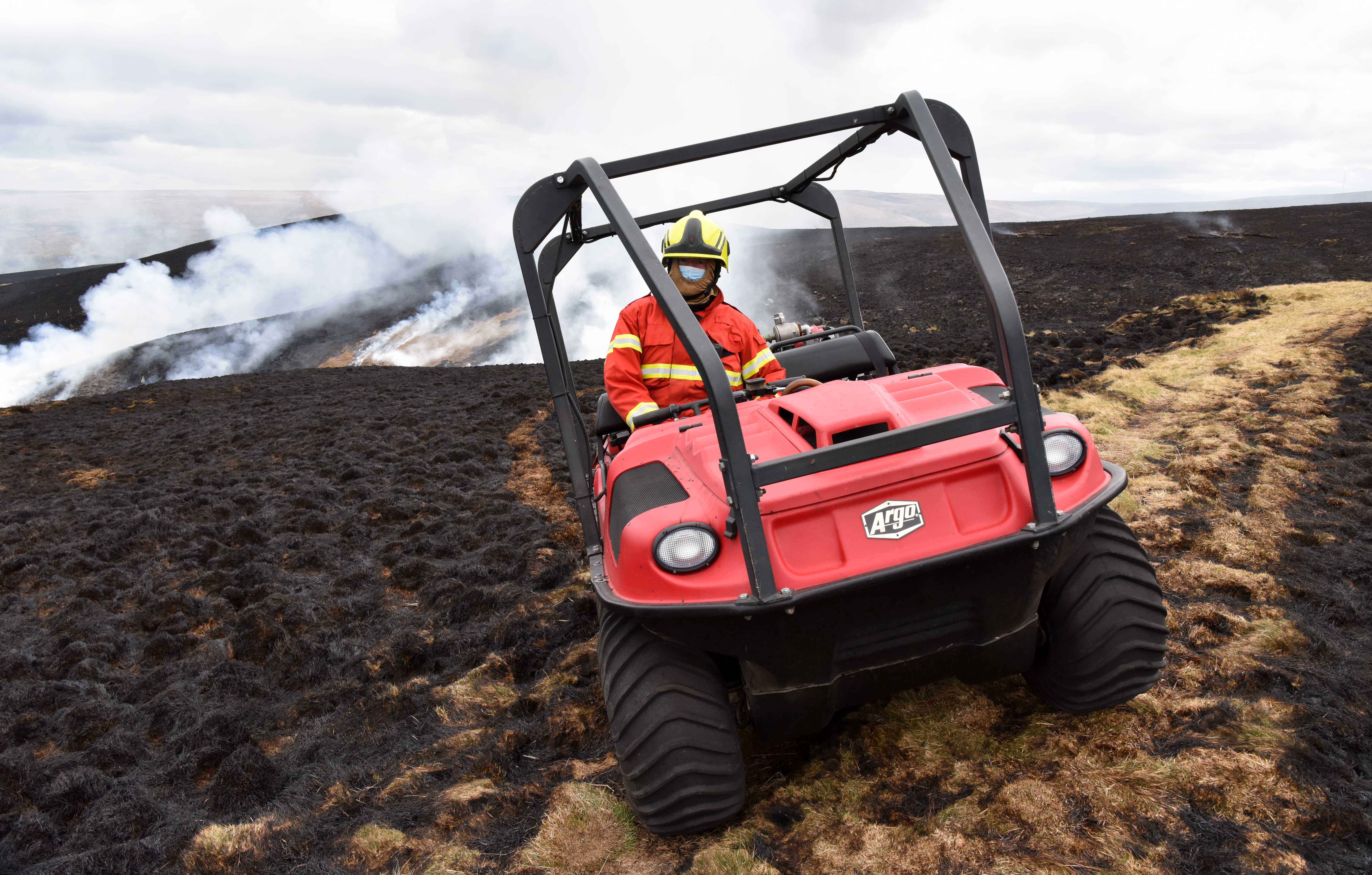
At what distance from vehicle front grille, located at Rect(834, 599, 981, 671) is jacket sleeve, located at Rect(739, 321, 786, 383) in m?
1.88

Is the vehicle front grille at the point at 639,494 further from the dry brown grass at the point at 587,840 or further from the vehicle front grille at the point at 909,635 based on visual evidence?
the dry brown grass at the point at 587,840

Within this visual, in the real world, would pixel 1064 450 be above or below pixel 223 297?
below

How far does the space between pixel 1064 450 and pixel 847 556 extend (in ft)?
2.75

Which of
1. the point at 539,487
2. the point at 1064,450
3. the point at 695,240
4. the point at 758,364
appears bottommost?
the point at 539,487

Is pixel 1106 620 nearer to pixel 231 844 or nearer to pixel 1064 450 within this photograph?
pixel 1064 450

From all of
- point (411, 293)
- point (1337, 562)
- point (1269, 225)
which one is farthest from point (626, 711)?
point (411, 293)

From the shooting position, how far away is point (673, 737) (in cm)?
236

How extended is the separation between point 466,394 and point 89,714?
33.7 ft

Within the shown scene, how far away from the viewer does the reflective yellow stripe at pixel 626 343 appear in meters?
3.91

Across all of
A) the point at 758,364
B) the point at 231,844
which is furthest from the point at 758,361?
the point at 231,844

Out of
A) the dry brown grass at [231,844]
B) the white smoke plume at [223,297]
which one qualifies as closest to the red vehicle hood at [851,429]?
the dry brown grass at [231,844]

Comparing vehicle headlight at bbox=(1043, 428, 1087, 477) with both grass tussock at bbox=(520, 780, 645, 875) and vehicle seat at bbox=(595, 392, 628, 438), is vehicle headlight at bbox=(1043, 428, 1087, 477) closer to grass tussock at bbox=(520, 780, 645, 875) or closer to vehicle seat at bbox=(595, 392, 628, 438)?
grass tussock at bbox=(520, 780, 645, 875)

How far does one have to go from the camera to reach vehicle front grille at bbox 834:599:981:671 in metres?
2.31

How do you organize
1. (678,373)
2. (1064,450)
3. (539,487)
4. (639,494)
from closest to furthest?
1. (1064,450)
2. (639,494)
3. (678,373)
4. (539,487)
